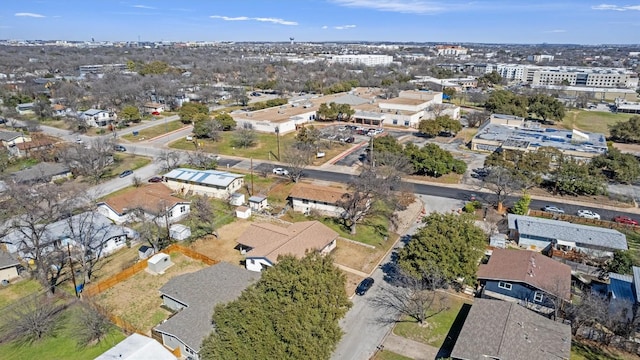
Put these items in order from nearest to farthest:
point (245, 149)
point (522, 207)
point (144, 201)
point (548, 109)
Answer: point (522, 207)
point (144, 201)
point (245, 149)
point (548, 109)

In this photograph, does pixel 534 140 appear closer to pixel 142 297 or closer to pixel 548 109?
pixel 548 109

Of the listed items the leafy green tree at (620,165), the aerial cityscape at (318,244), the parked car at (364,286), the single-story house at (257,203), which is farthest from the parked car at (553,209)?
the single-story house at (257,203)

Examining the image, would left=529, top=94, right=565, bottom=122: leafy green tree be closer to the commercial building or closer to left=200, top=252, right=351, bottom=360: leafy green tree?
the commercial building

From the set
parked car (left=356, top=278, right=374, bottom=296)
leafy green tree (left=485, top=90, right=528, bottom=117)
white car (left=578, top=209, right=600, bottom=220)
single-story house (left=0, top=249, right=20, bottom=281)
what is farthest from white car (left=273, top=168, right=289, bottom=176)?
leafy green tree (left=485, top=90, right=528, bottom=117)

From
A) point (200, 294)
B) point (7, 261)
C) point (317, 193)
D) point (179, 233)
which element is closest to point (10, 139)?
point (7, 261)

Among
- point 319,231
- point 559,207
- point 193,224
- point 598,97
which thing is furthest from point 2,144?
point 598,97

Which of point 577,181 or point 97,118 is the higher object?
point 97,118
